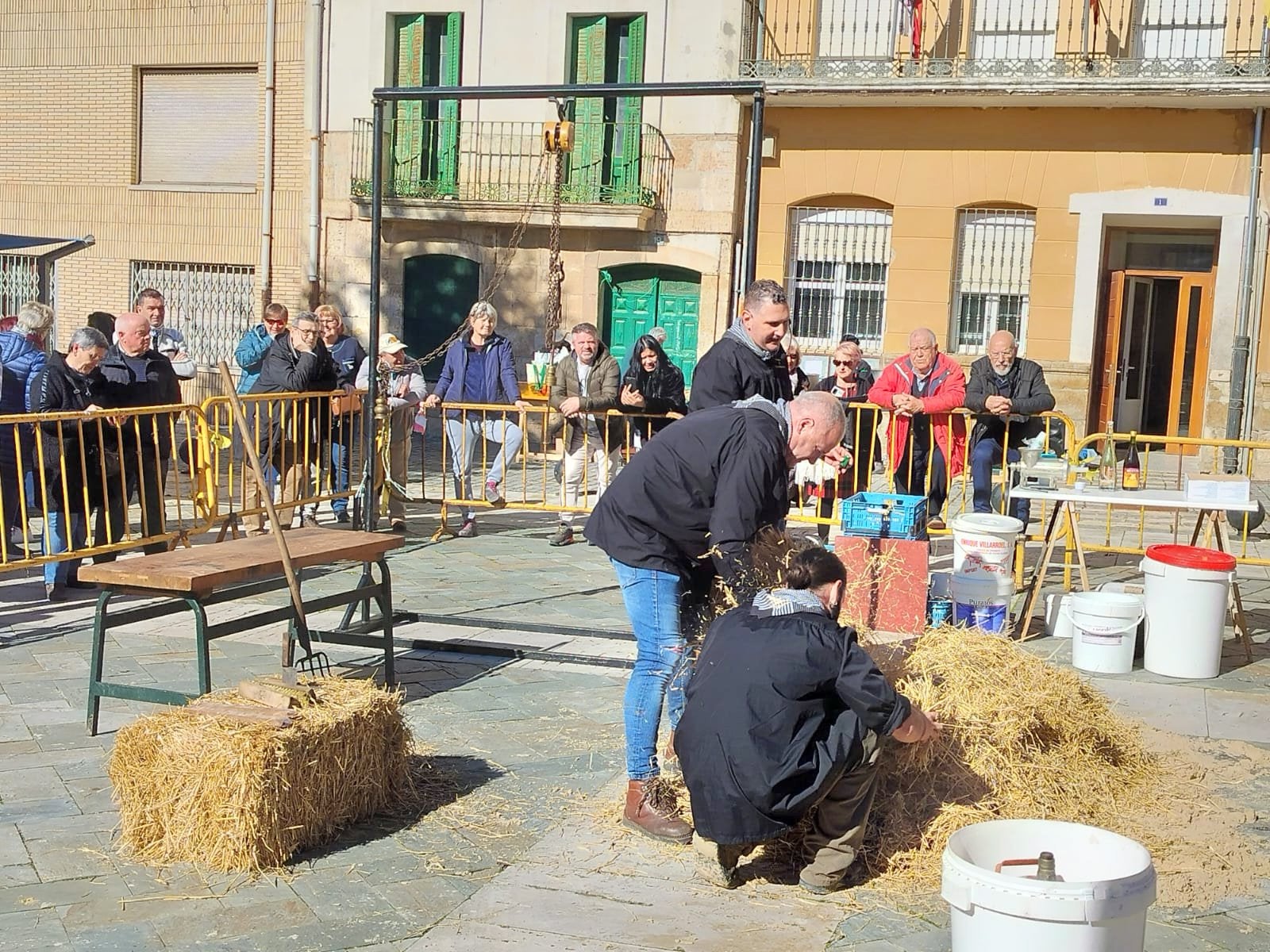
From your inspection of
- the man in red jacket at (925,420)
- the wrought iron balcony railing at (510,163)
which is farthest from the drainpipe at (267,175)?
the man in red jacket at (925,420)

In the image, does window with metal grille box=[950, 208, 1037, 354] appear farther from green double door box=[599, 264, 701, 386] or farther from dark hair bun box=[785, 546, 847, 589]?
dark hair bun box=[785, 546, 847, 589]

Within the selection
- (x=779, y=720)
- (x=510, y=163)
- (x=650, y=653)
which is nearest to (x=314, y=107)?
(x=510, y=163)

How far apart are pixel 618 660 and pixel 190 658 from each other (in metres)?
2.21

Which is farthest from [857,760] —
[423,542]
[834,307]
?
[834,307]

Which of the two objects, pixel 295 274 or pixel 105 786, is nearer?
pixel 105 786

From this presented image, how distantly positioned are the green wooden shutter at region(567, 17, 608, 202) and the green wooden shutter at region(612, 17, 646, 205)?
0.77 feet

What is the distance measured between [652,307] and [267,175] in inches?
244

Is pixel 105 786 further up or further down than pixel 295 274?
further down

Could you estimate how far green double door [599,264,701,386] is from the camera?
1984cm

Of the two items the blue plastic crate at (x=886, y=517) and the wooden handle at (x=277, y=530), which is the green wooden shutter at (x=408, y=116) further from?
the wooden handle at (x=277, y=530)

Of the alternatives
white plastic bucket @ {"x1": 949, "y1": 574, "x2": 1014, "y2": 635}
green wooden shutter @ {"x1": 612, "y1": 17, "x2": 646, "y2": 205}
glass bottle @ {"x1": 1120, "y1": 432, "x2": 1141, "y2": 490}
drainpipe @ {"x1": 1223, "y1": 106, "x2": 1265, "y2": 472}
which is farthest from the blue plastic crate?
green wooden shutter @ {"x1": 612, "y1": 17, "x2": 646, "y2": 205}

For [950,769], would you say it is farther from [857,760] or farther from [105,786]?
[105,786]

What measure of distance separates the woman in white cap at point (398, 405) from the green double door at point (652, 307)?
7.64 metres

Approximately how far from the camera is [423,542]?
445 inches
